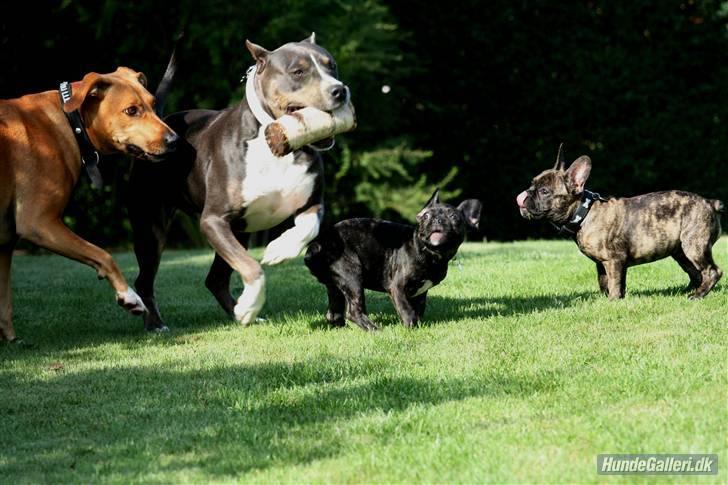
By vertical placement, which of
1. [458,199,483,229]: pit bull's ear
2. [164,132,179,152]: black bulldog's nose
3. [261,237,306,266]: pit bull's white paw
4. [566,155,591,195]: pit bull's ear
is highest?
[566,155,591,195]: pit bull's ear

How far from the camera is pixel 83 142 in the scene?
7.68 m

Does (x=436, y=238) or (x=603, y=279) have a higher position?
(x=436, y=238)

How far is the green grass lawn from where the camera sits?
4578 millimetres

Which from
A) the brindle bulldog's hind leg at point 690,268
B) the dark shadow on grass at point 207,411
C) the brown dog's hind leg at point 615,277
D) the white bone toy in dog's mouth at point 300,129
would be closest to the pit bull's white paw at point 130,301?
the dark shadow on grass at point 207,411

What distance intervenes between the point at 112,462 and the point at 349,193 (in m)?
17.0

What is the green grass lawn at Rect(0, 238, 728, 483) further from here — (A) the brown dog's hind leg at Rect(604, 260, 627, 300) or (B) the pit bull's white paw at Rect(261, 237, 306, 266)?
(B) the pit bull's white paw at Rect(261, 237, 306, 266)

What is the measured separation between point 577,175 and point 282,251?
2.55m

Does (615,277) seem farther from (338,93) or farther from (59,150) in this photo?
(59,150)

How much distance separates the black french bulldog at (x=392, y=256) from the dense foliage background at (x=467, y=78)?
1194 cm

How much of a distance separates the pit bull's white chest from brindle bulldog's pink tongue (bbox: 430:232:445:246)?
931 mm

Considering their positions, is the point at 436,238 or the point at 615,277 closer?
the point at 436,238

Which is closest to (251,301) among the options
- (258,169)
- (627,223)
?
(258,169)

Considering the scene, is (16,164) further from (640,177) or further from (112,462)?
(640,177)

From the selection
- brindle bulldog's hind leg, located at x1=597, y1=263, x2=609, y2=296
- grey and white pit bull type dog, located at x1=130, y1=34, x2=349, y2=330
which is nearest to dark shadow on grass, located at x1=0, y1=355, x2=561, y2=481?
grey and white pit bull type dog, located at x1=130, y1=34, x2=349, y2=330
